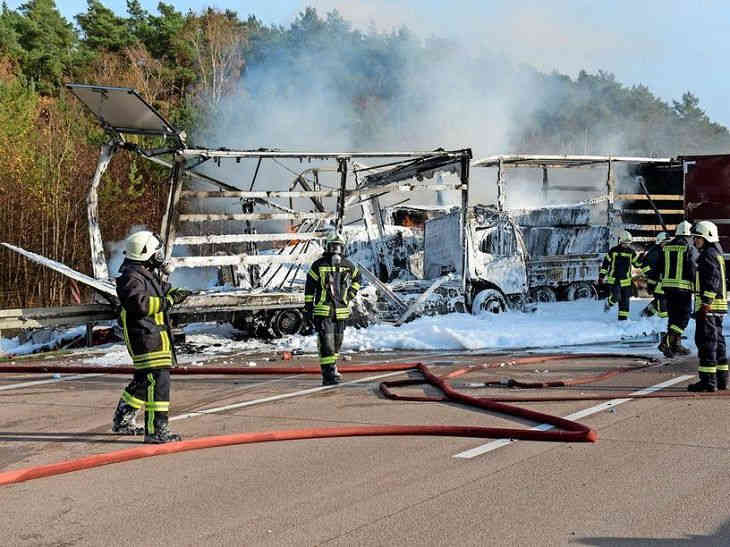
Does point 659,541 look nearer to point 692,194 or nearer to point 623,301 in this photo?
point 623,301

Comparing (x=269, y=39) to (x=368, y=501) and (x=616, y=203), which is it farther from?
(x=368, y=501)

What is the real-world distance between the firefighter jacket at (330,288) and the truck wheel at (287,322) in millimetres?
4800

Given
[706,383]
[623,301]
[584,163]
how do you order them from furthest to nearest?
[584,163]
[623,301]
[706,383]

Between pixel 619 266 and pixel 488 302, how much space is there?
249 cm

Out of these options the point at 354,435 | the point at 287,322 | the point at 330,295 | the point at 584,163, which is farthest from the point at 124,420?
the point at 584,163

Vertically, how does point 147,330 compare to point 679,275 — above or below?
below

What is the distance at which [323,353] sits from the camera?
9602mm

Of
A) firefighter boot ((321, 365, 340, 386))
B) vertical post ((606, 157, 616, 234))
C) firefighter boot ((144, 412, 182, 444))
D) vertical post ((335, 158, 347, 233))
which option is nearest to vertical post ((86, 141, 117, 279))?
vertical post ((335, 158, 347, 233))

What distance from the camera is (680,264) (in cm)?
1027

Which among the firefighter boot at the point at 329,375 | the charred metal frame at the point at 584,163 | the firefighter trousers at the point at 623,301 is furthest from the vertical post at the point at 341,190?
the firefighter boot at the point at 329,375

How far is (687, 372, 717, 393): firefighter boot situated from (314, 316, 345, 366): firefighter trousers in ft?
12.4

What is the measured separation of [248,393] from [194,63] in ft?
100

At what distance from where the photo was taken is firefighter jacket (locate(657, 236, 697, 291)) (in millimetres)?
10250

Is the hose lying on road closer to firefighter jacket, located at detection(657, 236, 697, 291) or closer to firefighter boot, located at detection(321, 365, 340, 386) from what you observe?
firefighter boot, located at detection(321, 365, 340, 386)
